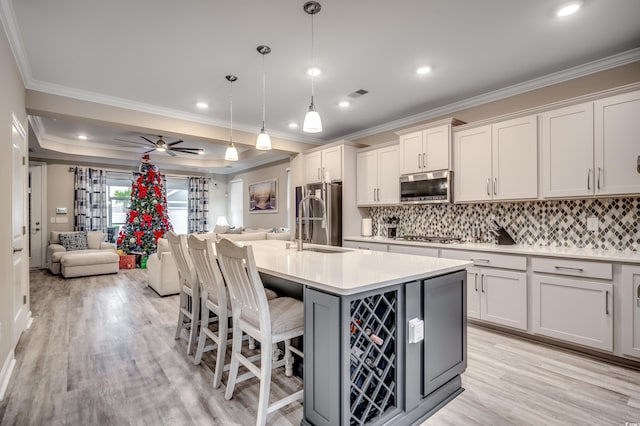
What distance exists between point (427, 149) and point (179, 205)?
776cm

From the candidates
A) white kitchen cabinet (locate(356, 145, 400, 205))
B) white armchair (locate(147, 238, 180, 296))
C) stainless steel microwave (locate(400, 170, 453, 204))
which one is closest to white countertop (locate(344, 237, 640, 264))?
stainless steel microwave (locate(400, 170, 453, 204))

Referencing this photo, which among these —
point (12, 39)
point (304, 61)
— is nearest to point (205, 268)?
point (304, 61)

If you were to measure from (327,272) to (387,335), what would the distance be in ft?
1.54

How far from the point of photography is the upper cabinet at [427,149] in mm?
3795

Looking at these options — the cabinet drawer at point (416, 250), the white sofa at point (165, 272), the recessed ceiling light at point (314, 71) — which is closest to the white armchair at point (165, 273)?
the white sofa at point (165, 272)

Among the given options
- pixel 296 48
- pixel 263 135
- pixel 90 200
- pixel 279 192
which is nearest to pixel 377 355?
pixel 263 135

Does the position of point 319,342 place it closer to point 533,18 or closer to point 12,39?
point 533,18

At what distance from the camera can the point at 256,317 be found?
182 centimetres

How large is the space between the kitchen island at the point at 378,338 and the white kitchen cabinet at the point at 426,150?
2.11m

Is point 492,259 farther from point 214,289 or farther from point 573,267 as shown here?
point 214,289

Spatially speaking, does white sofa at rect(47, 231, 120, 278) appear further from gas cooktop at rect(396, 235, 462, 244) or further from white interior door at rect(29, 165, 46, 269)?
gas cooktop at rect(396, 235, 462, 244)

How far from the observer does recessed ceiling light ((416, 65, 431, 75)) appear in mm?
3083

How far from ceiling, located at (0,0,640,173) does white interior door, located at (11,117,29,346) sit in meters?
0.69

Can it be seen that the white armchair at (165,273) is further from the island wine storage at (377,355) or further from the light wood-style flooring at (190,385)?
the island wine storage at (377,355)
